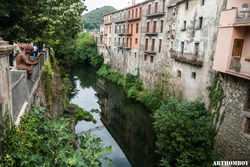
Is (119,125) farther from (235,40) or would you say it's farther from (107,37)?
(107,37)

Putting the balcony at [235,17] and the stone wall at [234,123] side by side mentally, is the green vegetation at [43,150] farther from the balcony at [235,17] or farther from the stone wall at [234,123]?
the balcony at [235,17]

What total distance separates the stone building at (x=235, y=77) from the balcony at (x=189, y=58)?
7.92 feet

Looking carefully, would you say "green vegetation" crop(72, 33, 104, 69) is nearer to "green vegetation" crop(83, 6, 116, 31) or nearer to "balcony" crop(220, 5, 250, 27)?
"balcony" crop(220, 5, 250, 27)

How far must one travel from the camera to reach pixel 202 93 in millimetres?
15195

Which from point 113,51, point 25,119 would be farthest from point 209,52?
point 113,51

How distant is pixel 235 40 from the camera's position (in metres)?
11.5

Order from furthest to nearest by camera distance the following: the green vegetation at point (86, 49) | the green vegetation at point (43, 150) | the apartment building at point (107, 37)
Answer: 1. the green vegetation at point (86, 49)
2. the apartment building at point (107, 37)
3. the green vegetation at point (43, 150)

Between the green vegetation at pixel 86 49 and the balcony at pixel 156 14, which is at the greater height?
the balcony at pixel 156 14

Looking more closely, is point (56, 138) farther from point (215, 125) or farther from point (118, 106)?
point (118, 106)

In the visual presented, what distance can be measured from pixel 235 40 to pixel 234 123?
4.63 metres

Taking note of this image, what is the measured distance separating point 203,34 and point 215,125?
6.58 meters

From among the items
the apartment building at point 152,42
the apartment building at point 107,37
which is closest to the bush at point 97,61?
the apartment building at point 107,37

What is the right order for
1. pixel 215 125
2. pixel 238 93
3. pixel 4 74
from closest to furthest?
pixel 4 74, pixel 238 93, pixel 215 125

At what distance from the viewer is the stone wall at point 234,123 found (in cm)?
1079
